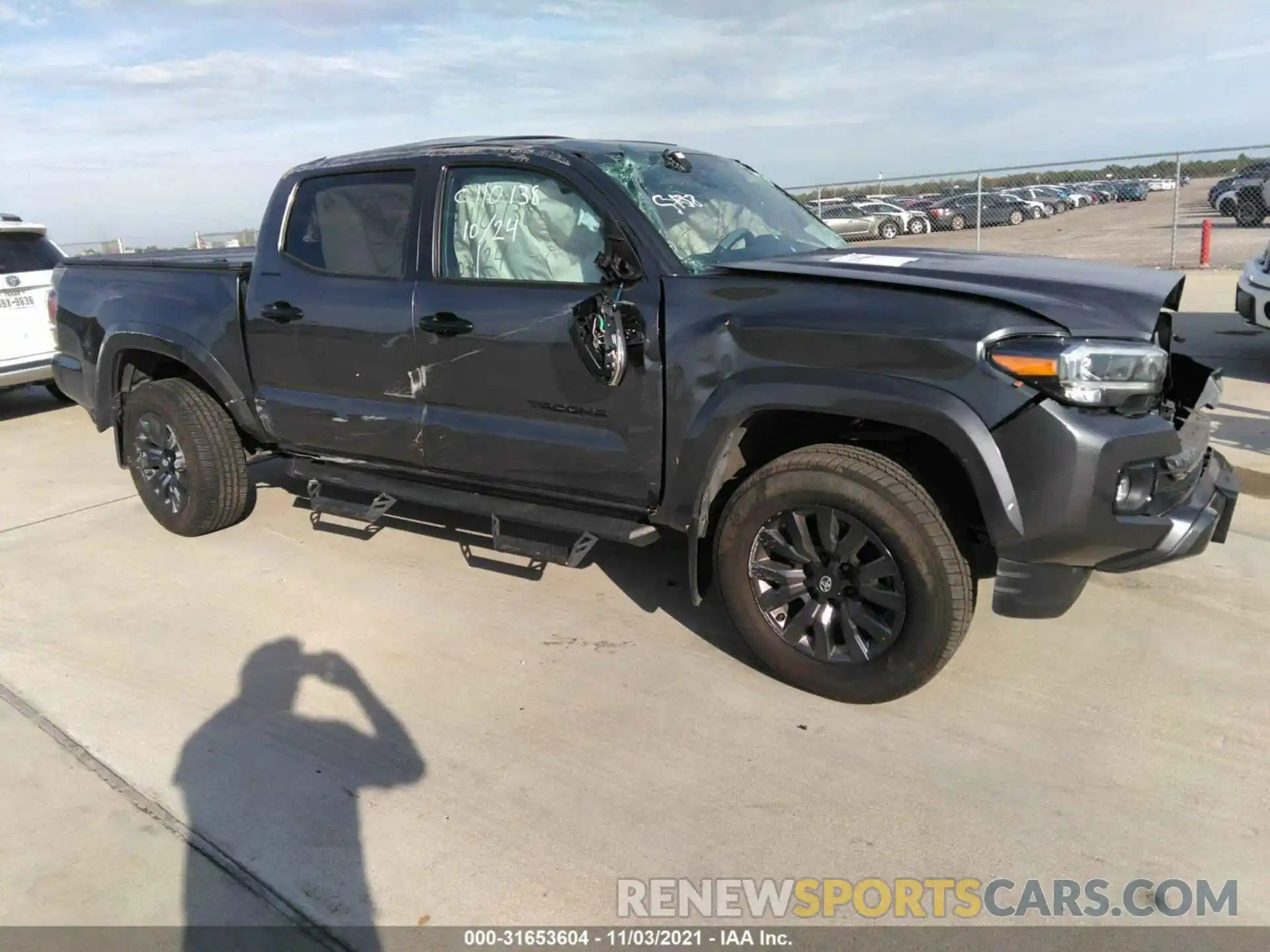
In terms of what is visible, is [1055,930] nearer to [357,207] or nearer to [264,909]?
[264,909]

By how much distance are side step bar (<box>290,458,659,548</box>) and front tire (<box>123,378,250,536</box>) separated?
0.48 m

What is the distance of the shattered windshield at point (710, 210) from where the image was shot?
360cm

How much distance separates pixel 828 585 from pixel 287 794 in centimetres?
186

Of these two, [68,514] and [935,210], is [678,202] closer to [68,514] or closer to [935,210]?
[68,514]

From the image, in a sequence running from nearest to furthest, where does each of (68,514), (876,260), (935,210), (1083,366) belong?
(1083,366)
(876,260)
(68,514)
(935,210)

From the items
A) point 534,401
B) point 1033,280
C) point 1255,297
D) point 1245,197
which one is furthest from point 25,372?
point 1245,197

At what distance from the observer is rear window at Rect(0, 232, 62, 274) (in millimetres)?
8031

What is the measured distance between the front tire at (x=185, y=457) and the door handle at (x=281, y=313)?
2.65ft

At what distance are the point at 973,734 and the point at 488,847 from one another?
5.24ft

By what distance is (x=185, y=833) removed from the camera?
9.20 feet

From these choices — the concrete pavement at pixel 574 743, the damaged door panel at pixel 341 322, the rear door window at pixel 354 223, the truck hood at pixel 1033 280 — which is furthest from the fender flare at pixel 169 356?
the truck hood at pixel 1033 280

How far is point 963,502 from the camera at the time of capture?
125 inches

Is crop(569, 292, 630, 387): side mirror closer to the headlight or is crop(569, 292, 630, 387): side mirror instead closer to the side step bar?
the side step bar

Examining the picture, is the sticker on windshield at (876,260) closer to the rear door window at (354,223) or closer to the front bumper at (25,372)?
the rear door window at (354,223)
